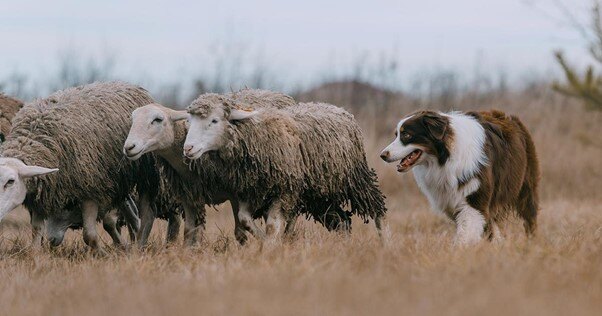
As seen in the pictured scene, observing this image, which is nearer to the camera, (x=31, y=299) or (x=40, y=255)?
(x=31, y=299)

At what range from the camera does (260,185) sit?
9.12 m

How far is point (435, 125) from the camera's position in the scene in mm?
8734

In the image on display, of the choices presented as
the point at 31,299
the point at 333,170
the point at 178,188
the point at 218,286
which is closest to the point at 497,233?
the point at 333,170

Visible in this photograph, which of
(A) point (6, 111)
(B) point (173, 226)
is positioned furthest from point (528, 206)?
(A) point (6, 111)

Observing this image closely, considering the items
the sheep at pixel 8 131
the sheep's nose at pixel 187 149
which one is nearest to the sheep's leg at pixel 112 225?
the sheep at pixel 8 131

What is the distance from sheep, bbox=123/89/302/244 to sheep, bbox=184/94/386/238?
21 cm

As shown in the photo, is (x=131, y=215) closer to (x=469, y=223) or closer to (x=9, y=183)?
(x=9, y=183)

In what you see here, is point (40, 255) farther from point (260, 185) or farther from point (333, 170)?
point (333, 170)

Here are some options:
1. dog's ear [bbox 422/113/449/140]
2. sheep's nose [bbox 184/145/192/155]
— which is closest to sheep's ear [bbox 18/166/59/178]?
sheep's nose [bbox 184/145/192/155]

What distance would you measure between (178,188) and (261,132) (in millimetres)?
1018

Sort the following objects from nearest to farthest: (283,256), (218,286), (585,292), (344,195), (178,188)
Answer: (585,292) → (218,286) → (283,256) → (178,188) → (344,195)

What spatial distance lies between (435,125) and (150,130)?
8.41ft

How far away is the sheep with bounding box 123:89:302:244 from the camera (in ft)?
29.0

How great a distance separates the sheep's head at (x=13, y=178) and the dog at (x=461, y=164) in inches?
123
